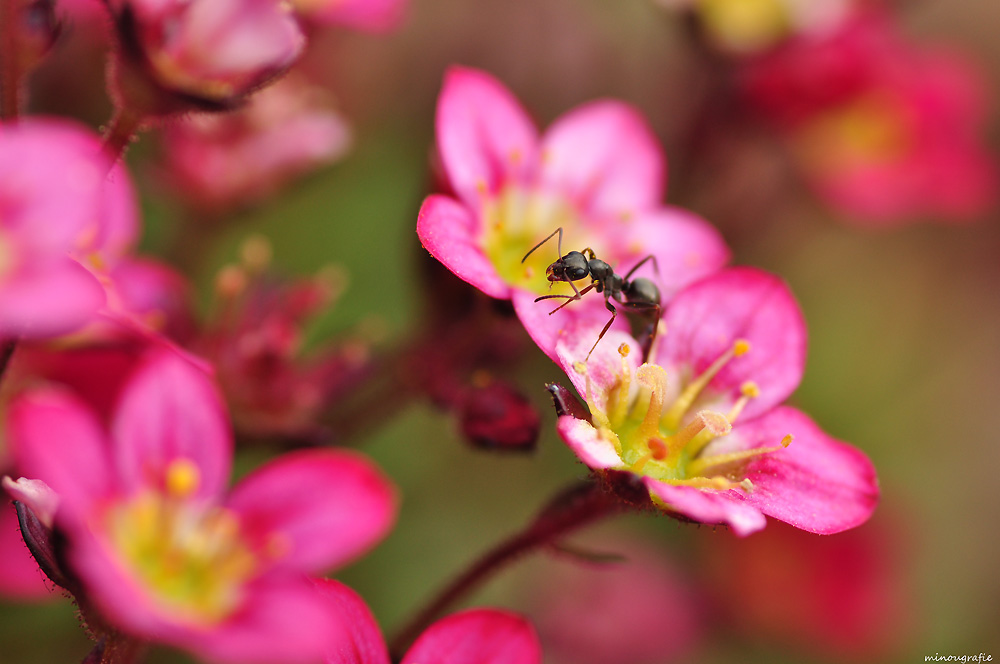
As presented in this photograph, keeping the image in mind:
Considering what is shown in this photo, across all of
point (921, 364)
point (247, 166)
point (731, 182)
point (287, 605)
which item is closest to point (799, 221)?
point (731, 182)

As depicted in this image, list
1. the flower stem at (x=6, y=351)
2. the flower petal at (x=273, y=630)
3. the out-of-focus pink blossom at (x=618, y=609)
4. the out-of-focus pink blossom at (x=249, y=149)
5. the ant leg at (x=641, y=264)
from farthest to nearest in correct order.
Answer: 1. the out-of-focus pink blossom at (x=618, y=609)
2. the out-of-focus pink blossom at (x=249, y=149)
3. the ant leg at (x=641, y=264)
4. the flower stem at (x=6, y=351)
5. the flower petal at (x=273, y=630)

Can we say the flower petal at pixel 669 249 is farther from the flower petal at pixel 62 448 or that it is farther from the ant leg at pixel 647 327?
the flower petal at pixel 62 448

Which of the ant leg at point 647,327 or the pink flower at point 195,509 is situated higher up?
the ant leg at point 647,327

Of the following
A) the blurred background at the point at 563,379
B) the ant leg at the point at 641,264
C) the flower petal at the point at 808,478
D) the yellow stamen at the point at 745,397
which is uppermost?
the ant leg at the point at 641,264

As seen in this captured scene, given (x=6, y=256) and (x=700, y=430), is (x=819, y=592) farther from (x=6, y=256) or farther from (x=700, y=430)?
(x=6, y=256)

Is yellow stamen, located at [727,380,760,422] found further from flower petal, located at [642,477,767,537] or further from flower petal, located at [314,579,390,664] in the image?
flower petal, located at [314,579,390,664]

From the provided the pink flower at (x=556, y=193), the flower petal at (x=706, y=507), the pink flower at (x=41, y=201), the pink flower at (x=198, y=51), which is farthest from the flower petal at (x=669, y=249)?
the pink flower at (x=41, y=201)

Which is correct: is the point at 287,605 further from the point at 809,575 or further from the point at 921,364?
the point at 921,364
